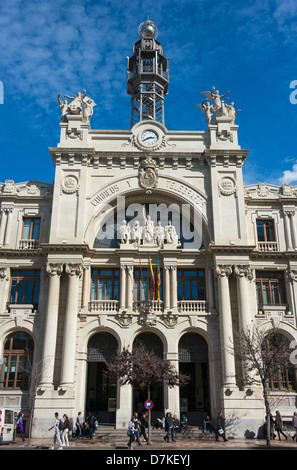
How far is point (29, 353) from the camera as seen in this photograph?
114ft

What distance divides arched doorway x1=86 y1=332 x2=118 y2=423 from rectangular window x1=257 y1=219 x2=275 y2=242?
1494 centimetres

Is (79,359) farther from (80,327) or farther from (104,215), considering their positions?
(104,215)

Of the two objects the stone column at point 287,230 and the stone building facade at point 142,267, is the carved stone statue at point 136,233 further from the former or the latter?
the stone column at point 287,230

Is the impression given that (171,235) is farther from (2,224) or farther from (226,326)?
(2,224)

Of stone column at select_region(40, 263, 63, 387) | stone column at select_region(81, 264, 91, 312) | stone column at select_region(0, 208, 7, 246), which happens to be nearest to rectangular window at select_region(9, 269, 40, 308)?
stone column at select_region(40, 263, 63, 387)

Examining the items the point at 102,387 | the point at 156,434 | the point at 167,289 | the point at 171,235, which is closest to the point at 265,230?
the point at 171,235

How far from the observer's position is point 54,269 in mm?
35000

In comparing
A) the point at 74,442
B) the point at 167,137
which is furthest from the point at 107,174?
the point at 74,442

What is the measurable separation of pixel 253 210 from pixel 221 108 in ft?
32.0

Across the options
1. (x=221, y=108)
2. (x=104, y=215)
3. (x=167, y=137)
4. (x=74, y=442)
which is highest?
(x=221, y=108)

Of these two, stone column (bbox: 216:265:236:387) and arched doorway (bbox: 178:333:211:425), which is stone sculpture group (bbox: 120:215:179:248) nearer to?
stone column (bbox: 216:265:236:387)

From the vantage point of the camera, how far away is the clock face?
40281 mm

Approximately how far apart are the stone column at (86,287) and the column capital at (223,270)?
10036 millimetres

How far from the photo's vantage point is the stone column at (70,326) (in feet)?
106
